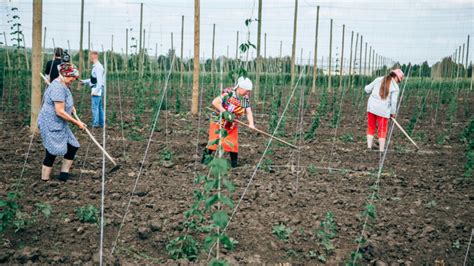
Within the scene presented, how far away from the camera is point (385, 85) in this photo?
7.18 meters

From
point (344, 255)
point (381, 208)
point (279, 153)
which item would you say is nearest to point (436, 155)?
point (279, 153)

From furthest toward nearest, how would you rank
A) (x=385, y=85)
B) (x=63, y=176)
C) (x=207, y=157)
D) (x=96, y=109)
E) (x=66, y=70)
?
(x=96, y=109) → (x=385, y=85) → (x=63, y=176) → (x=66, y=70) → (x=207, y=157)

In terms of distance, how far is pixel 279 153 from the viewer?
7.47 metres

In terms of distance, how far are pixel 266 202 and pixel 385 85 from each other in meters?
3.17

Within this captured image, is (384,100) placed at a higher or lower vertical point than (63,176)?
higher

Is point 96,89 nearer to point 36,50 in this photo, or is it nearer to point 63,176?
point 36,50

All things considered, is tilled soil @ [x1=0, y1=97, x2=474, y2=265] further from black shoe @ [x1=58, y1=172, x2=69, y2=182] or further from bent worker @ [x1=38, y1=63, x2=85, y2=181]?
bent worker @ [x1=38, y1=63, x2=85, y2=181]

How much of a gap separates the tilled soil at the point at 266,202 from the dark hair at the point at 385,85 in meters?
0.92

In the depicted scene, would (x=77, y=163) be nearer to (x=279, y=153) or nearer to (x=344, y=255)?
(x=279, y=153)

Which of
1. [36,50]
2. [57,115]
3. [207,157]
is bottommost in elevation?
[207,157]

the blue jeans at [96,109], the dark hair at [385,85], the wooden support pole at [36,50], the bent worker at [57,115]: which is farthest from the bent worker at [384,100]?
the wooden support pole at [36,50]

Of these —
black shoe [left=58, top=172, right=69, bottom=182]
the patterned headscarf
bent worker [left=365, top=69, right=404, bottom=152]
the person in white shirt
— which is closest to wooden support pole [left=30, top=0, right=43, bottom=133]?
the person in white shirt

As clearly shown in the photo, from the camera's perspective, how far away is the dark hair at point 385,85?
23.3 feet

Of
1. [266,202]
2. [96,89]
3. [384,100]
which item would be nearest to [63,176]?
[266,202]
